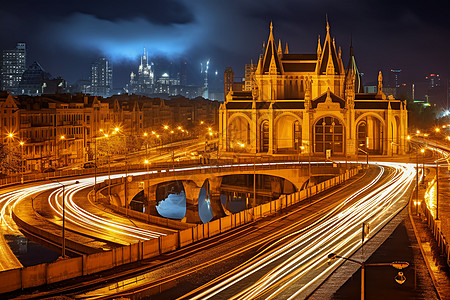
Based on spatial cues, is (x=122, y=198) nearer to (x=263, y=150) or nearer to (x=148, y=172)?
(x=148, y=172)

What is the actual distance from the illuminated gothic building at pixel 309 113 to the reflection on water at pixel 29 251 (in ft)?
213

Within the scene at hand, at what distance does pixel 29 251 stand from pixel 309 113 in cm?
7706

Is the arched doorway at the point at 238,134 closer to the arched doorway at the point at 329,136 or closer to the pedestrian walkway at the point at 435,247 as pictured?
the arched doorway at the point at 329,136

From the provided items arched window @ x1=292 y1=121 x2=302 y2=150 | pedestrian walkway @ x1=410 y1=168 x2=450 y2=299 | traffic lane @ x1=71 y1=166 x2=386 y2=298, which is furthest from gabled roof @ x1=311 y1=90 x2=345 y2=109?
traffic lane @ x1=71 y1=166 x2=386 y2=298

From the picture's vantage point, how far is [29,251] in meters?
42.7

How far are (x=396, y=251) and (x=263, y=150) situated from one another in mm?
75152

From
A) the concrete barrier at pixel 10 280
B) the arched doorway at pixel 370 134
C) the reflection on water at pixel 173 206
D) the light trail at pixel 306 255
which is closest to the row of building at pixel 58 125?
the reflection on water at pixel 173 206

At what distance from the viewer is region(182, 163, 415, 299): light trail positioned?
32531 millimetres

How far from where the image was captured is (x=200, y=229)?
4481cm

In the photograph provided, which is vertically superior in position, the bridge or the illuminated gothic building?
the illuminated gothic building

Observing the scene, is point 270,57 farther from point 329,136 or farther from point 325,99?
point 329,136

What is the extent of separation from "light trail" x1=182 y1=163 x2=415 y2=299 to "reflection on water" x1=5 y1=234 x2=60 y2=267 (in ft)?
42.6

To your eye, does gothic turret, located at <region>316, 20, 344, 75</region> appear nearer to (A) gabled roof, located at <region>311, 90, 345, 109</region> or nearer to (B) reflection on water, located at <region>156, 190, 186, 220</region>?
(A) gabled roof, located at <region>311, 90, 345, 109</region>

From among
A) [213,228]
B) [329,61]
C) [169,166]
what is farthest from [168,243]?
[329,61]
